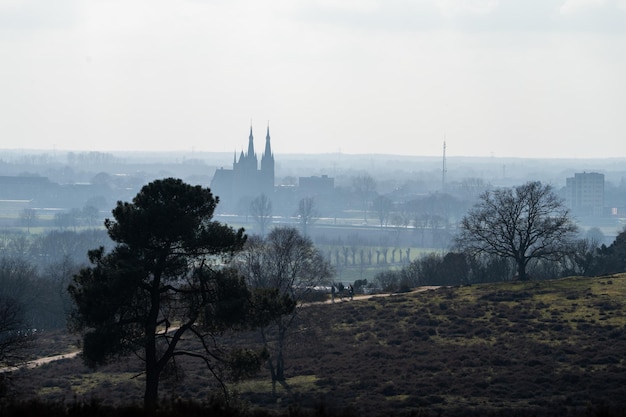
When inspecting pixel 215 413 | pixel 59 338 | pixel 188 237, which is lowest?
pixel 59 338

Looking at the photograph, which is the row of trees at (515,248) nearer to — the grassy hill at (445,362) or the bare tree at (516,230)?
the bare tree at (516,230)

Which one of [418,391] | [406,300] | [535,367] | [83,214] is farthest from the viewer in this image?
[83,214]

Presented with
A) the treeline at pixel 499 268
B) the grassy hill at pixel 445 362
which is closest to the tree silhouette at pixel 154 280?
the grassy hill at pixel 445 362

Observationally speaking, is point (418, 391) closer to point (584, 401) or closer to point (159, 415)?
point (584, 401)

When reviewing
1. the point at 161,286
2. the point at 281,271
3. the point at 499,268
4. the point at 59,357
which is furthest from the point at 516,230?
the point at 161,286

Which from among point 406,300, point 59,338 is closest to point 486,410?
point 406,300

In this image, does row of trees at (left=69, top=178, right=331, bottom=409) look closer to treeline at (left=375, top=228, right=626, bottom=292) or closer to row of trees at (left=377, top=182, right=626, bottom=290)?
row of trees at (left=377, top=182, right=626, bottom=290)

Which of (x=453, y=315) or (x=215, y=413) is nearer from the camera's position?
(x=215, y=413)

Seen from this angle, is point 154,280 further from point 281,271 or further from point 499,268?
point 499,268
